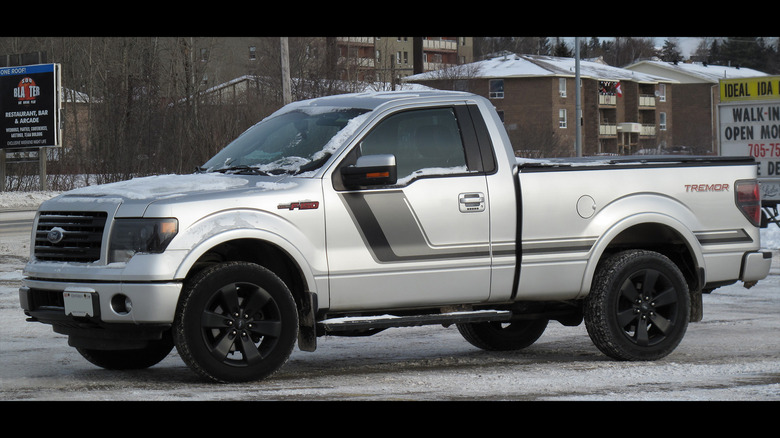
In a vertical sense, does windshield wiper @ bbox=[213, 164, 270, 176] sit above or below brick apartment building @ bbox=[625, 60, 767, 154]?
below

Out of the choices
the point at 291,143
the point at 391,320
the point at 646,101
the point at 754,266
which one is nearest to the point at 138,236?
the point at 291,143

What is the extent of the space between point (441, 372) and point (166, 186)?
2.44 m

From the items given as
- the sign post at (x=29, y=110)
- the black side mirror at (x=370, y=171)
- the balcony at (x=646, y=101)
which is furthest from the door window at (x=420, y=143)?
the balcony at (x=646, y=101)

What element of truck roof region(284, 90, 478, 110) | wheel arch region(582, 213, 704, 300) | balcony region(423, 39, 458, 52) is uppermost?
balcony region(423, 39, 458, 52)

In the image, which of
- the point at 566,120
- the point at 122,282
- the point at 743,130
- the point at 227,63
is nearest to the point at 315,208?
the point at 122,282

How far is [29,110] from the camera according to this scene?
91.3 ft

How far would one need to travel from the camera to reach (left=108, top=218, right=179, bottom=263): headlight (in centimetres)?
736

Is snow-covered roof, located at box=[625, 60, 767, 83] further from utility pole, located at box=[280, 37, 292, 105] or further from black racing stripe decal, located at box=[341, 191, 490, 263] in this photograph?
black racing stripe decal, located at box=[341, 191, 490, 263]

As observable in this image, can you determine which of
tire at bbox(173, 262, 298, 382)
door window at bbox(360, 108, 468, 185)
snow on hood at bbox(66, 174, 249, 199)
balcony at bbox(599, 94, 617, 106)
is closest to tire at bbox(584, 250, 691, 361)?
door window at bbox(360, 108, 468, 185)

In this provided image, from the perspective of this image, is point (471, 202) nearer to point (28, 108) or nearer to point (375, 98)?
point (375, 98)

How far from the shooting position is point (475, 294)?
847 cm

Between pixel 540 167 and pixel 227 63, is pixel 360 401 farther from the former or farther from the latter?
pixel 227 63

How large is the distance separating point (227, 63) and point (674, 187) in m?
77.2

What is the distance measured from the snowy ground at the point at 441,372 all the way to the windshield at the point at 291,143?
1.52m
